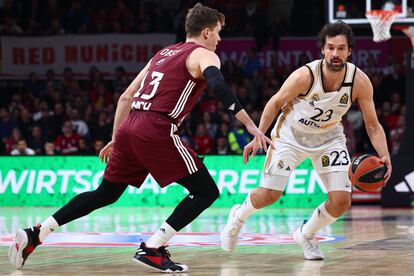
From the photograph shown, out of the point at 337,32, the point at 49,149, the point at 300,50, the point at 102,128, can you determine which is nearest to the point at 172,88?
the point at 337,32

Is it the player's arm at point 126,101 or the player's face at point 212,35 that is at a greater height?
the player's face at point 212,35

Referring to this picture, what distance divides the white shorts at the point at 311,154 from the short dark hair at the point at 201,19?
1.35 meters

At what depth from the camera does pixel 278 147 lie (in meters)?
8.44

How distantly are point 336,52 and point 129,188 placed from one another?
9.32 metres

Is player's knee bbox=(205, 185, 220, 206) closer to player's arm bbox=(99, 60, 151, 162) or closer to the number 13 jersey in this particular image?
player's arm bbox=(99, 60, 151, 162)

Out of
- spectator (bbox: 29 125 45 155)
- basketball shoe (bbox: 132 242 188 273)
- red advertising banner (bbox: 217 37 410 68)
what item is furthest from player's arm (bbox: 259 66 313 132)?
red advertising banner (bbox: 217 37 410 68)

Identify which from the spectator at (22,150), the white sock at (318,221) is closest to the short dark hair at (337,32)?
the white sock at (318,221)

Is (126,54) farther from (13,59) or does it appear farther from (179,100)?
(179,100)

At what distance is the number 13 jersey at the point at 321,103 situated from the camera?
8125mm

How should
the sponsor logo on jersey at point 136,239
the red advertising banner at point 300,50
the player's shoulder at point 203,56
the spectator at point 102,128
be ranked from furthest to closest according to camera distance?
1. the red advertising banner at point 300,50
2. the spectator at point 102,128
3. the sponsor logo on jersey at point 136,239
4. the player's shoulder at point 203,56

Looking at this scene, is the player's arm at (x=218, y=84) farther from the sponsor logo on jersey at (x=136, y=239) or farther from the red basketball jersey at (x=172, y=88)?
the sponsor logo on jersey at (x=136, y=239)

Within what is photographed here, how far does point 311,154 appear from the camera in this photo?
8.31 m

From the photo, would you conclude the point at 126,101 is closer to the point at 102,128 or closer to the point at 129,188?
the point at 129,188

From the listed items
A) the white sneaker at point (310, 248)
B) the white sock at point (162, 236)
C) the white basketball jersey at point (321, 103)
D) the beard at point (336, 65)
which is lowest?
the white sneaker at point (310, 248)
